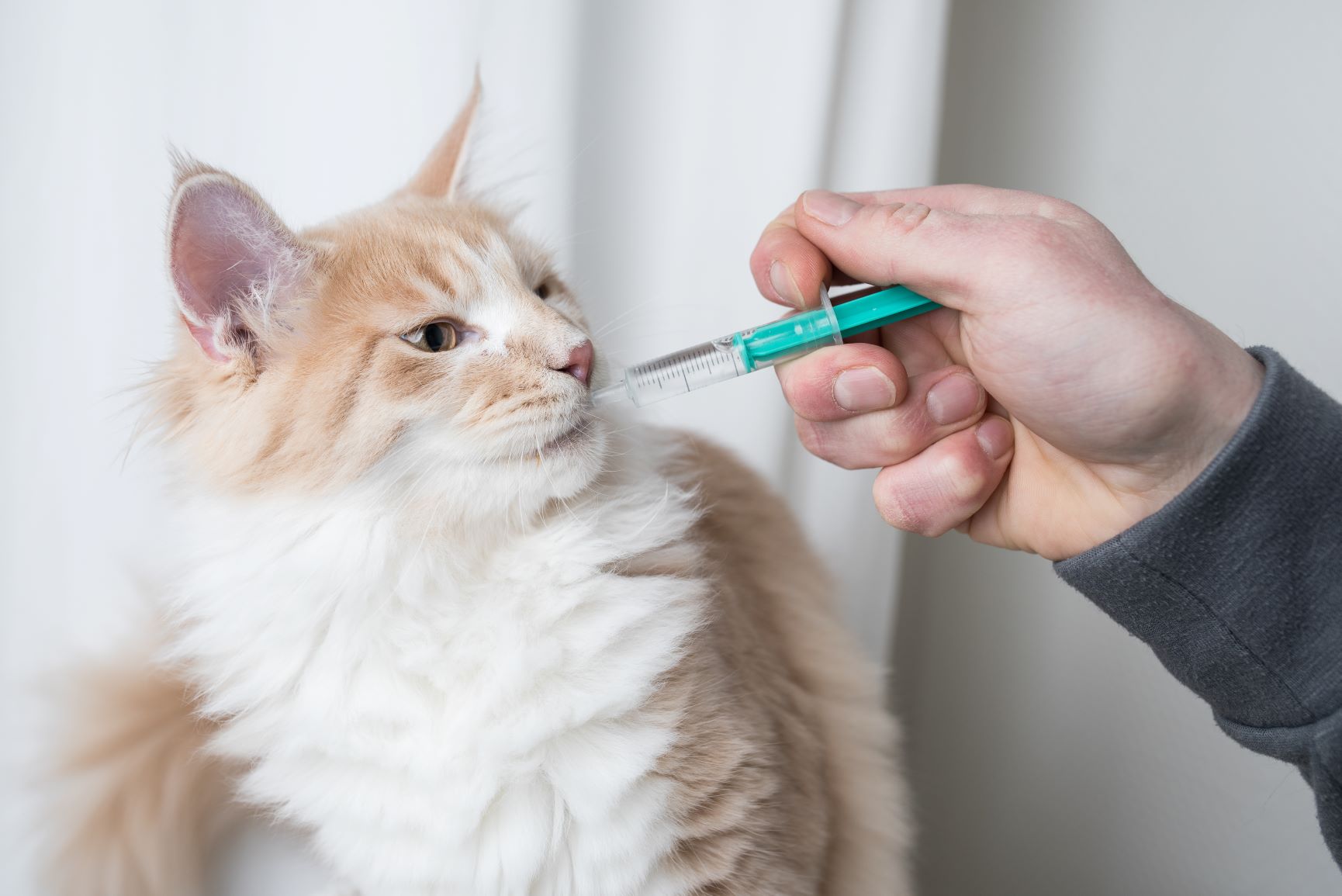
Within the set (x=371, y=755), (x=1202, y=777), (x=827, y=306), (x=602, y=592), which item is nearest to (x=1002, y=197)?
(x=827, y=306)

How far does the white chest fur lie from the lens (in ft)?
2.82

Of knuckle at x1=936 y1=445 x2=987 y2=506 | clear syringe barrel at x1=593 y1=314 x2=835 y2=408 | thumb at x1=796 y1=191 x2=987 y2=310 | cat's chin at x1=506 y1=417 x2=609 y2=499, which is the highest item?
thumb at x1=796 y1=191 x2=987 y2=310

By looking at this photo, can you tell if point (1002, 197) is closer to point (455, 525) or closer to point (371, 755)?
point (455, 525)

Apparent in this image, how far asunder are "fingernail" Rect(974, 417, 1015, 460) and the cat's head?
435mm

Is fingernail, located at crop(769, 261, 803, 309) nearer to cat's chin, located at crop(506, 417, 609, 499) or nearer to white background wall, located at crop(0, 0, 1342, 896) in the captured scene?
cat's chin, located at crop(506, 417, 609, 499)

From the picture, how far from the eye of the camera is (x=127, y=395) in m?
0.96

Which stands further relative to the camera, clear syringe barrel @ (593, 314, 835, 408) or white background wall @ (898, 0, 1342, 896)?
white background wall @ (898, 0, 1342, 896)

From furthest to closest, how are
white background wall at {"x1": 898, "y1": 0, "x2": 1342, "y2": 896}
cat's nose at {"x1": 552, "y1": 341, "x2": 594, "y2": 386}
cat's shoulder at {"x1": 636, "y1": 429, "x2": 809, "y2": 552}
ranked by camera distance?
1. white background wall at {"x1": 898, "y1": 0, "x2": 1342, "y2": 896}
2. cat's shoulder at {"x1": 636, "y1": 429, "x2": 809, "y2": 552}
3. cat's nose at {"x1": 552, "y1": 341, "x2": 594, "y2": 386}

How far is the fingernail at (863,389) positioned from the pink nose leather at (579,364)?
0.86 feet

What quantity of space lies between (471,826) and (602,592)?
0.26 metres

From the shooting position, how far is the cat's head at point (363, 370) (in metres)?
0.84

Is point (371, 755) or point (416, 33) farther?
point (416, 33)

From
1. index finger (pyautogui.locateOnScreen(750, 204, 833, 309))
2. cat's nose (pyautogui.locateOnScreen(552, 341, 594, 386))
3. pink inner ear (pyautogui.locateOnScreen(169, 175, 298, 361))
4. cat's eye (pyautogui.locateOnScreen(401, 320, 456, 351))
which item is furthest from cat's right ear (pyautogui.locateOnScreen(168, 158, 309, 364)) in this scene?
index finger (pyautogui.locateOnScreen(750, 204, 833, 309))

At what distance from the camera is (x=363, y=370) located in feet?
2.86
